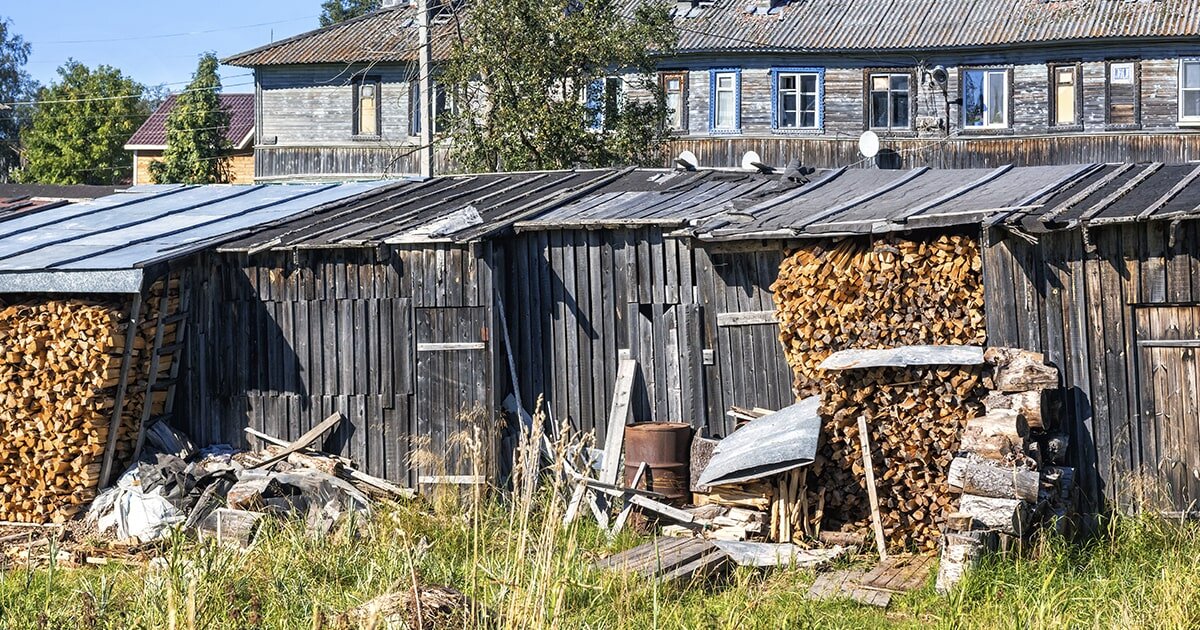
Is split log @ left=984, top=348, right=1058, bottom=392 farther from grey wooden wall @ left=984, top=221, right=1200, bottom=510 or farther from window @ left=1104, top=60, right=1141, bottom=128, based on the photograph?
window @ left=1104, top=60, right=1141, bottom=128

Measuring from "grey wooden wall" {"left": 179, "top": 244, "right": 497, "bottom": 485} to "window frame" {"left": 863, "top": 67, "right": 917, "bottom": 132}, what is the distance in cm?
1805

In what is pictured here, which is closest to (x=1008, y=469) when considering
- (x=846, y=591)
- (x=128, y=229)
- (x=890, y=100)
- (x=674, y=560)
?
(x=846, y=591)

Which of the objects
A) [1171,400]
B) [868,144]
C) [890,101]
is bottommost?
[1171,400]

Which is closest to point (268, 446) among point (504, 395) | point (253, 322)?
point (253, 322)

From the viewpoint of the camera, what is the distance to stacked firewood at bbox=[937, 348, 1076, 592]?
902 centimetres

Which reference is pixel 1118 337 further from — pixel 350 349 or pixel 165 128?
pixel 165 128

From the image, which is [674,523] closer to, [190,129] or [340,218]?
[340,218]

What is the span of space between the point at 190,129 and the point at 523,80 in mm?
20421

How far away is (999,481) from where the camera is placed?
917 centimetres

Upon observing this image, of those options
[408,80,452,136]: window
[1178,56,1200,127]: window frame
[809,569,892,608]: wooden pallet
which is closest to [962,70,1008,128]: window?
[1178,56,1200,127]: window frame

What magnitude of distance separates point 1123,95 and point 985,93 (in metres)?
2.71

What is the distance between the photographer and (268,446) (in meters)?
13.0

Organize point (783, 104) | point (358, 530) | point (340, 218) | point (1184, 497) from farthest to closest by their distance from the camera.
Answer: point (783, 104) → point (340, 218) → point (358, 530) → point (1184, 497)

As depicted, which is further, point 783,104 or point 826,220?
point 783,104
